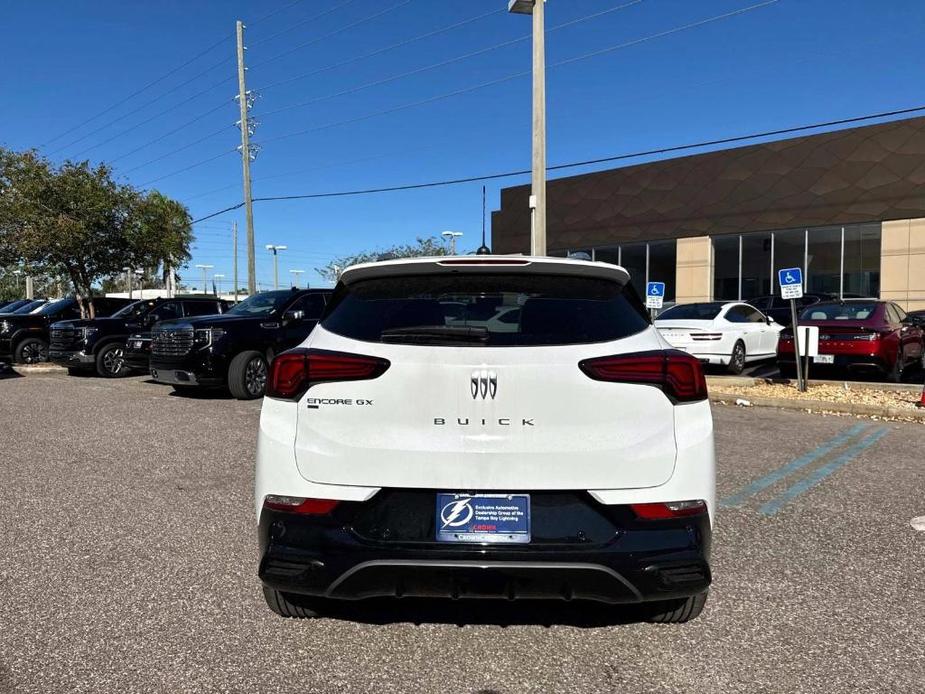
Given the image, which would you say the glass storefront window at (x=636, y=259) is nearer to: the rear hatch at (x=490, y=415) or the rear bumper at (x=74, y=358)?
the rear bumper at (x=74, y=358)

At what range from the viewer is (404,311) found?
9.53ft

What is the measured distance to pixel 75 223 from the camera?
62.5 feet

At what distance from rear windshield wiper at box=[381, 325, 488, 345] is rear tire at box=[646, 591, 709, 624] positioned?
1.44m

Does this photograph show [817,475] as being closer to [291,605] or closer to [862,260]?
[291,605]

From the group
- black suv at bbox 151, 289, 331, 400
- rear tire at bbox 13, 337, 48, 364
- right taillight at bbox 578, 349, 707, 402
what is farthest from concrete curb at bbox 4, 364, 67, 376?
right taillight at bbox 578, 349, 707, 402

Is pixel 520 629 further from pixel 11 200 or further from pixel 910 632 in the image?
pixel 11 200

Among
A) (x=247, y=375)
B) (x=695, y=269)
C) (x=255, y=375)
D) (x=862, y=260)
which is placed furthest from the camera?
(x=695, y=269)

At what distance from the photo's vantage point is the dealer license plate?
2.59m

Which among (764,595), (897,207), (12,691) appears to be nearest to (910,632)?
(764,595)

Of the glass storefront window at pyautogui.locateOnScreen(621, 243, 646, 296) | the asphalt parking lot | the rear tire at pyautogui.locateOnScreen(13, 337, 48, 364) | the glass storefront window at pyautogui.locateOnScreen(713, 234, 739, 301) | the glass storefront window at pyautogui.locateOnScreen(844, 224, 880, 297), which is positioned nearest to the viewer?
the asphalt parking lot

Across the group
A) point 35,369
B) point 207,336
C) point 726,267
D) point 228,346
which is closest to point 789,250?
point 726,267

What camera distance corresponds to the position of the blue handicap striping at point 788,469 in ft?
17.4

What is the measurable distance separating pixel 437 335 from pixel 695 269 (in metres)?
28.9

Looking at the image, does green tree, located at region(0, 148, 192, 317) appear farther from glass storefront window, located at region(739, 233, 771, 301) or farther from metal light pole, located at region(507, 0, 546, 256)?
glass storefront window, located at region(739, 233, 771, 301)
